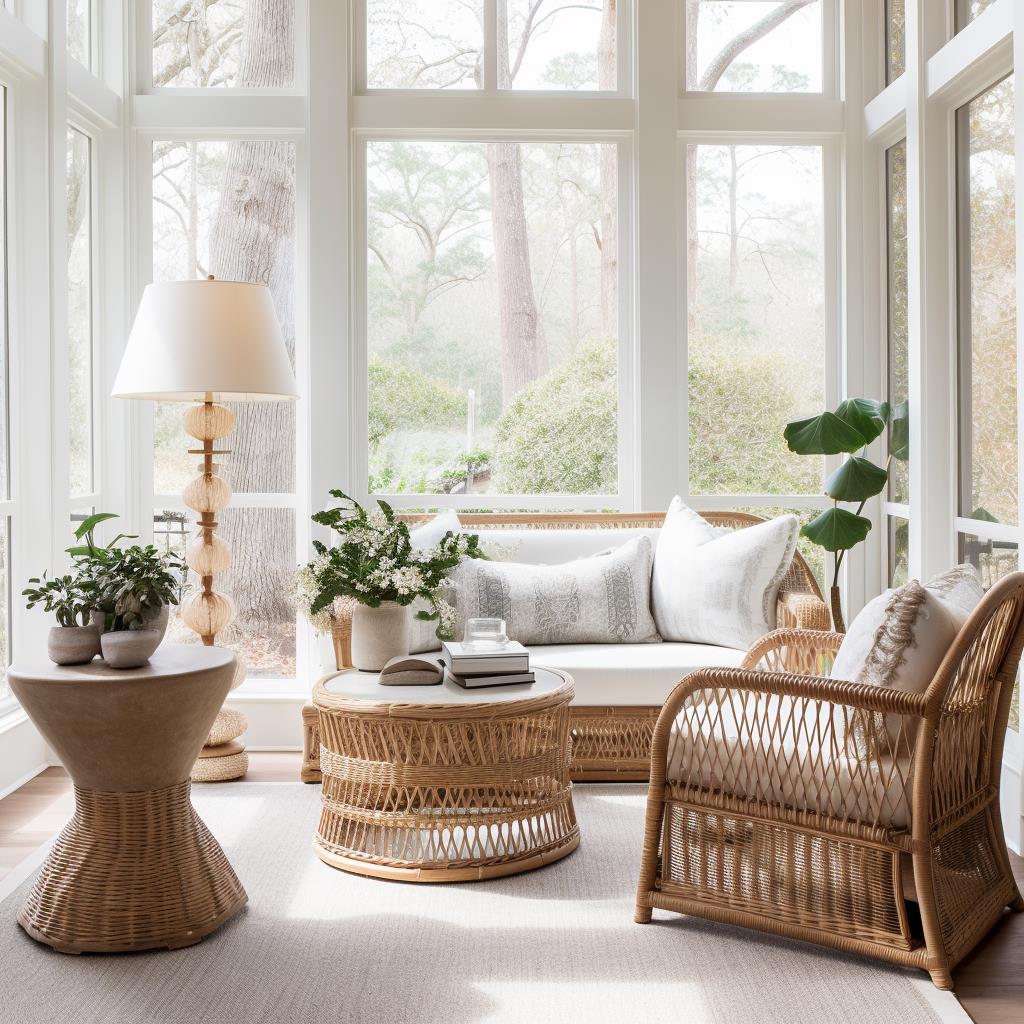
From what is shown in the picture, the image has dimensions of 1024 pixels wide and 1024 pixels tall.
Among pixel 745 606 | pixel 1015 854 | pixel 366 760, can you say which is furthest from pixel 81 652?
pixel 1015 854

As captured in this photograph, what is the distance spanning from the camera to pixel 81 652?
2.33m

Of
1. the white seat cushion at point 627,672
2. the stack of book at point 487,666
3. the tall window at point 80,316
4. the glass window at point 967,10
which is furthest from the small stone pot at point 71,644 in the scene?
the glass window at point 967,10

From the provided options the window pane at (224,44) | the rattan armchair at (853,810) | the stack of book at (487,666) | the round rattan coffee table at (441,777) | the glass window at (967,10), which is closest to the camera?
the rattan armchair at (853,810)

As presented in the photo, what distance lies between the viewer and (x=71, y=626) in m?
2.34

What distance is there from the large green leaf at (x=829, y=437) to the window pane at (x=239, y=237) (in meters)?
1.98

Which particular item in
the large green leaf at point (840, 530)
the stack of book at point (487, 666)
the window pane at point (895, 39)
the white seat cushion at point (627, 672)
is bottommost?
the white seat cushion at point (627, 672)

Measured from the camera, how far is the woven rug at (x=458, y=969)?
6.73 ft

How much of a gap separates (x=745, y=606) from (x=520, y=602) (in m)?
0.75

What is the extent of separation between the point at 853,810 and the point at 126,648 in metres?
1.55

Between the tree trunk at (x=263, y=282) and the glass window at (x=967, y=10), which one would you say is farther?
the tree trunk at (x=263, y=282)

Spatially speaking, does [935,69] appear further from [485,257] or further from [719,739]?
[719,739]

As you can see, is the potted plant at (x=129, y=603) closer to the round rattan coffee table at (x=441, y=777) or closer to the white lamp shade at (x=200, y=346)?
the round rattan coffee table at (x=441, y=777)

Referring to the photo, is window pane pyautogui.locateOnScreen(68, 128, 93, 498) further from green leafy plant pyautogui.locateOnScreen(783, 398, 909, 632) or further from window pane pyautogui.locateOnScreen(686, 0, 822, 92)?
green leafy plant pyautogui.locateOnScreen(783, 398, 909, 632)

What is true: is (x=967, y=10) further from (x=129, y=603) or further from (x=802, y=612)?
(x=129, y=603)
